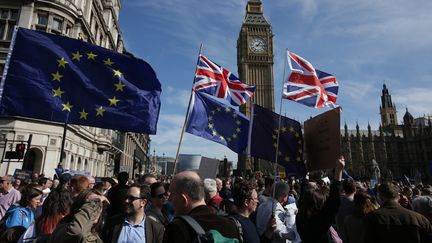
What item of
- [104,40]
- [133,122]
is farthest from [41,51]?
[104,40]

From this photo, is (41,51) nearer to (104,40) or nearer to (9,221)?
(9,221)

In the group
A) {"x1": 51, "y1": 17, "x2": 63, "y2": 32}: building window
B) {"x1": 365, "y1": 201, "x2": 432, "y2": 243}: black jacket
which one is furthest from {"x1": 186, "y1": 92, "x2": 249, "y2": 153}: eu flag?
→ {"x1": 51, "y1": 17, "x2": 63, "y2": 32}: building window

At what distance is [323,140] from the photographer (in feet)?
20.1

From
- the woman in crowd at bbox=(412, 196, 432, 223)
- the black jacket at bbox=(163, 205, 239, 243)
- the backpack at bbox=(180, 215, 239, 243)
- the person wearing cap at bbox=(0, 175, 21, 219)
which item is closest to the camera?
the backpack at bbox=(180, 215, 239, 243)

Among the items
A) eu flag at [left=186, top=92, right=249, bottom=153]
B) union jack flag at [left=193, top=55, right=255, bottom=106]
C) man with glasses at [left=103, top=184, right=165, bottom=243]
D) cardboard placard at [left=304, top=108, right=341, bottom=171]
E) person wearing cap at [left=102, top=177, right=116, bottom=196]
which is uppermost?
union jack flag at [left=193, top=55, right=255, bottom=106]

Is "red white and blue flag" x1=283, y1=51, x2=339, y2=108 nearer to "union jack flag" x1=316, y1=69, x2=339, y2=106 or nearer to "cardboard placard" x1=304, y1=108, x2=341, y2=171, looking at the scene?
"union jack flag" x1=316, y1=69, x2=339, y2=106

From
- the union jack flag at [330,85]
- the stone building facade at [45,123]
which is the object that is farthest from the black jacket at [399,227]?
the stone building facade at [45,123]

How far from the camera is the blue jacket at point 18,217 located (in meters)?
4.02

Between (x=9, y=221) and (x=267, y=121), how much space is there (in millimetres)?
5998

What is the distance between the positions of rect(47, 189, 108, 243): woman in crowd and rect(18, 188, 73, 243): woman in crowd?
0.51 metres

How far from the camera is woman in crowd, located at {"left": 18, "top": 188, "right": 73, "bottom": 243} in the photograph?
126 inches

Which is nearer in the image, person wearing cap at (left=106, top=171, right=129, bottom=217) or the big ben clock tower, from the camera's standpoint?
person wearing cap at (left=106, top=171, right=129, bottom=217)

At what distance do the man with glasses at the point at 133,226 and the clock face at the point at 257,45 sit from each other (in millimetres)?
90427

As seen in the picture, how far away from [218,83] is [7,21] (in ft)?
59.0
